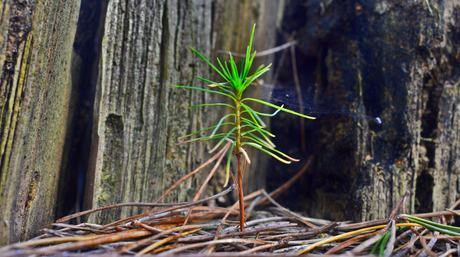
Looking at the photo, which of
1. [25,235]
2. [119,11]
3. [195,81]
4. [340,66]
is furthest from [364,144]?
[25,235]

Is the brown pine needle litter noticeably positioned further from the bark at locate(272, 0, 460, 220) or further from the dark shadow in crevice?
the dark shadow in crevice

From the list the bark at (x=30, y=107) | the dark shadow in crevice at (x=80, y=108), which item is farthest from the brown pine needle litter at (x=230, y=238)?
the dark shadow in crevice at (x=80, y=108)

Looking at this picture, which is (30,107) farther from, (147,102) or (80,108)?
(147,102)

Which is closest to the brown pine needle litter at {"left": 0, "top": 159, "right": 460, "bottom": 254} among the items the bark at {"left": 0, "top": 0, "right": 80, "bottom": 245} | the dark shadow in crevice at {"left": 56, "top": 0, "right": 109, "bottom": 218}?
the bark at {"left": 0, "top": 0, "right": 80, "bottom": 245}

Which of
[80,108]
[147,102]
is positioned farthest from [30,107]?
[147,102]

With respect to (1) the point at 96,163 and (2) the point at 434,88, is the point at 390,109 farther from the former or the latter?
(1) the point at 96,163
